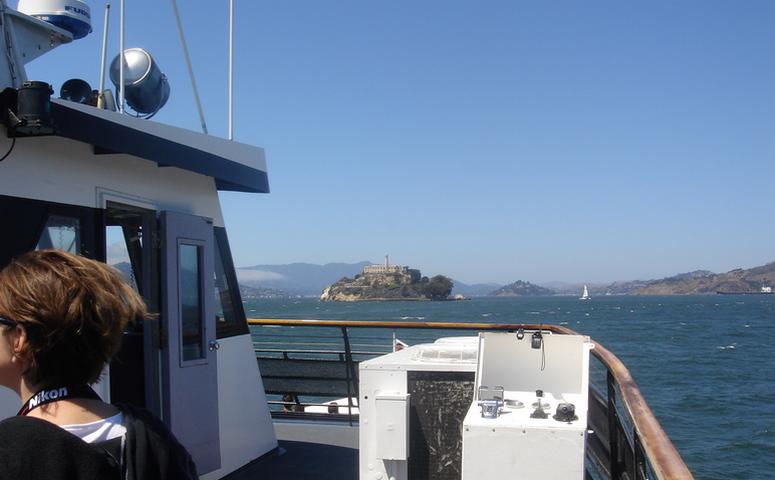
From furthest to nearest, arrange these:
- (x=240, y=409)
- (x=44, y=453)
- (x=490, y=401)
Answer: (x=240, y=409) → (x=490, y=401) → (x=44, y=453)

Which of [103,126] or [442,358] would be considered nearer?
[103,126]

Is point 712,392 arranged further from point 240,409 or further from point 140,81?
point 140,81

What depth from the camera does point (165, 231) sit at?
14.9 ft

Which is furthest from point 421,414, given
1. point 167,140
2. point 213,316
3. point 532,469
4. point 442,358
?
point 167,140

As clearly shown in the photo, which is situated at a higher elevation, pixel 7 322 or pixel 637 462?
pixel 7 322

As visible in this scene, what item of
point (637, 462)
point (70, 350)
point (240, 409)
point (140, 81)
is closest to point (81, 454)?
point (70, 350)

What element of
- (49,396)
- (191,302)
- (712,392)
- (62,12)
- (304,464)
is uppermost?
(62,12)

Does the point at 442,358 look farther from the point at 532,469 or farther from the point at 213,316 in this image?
the point at 213,316

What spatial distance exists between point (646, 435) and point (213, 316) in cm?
318

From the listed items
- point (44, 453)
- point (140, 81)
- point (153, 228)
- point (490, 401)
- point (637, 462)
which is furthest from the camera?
point (140, 81)

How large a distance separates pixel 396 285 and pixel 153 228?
130m

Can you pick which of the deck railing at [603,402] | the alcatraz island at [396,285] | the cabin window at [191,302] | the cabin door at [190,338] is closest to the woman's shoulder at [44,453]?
the deck railing at [603,402]

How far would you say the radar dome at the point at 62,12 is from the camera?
421 centimetres

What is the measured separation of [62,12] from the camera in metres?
4.26
